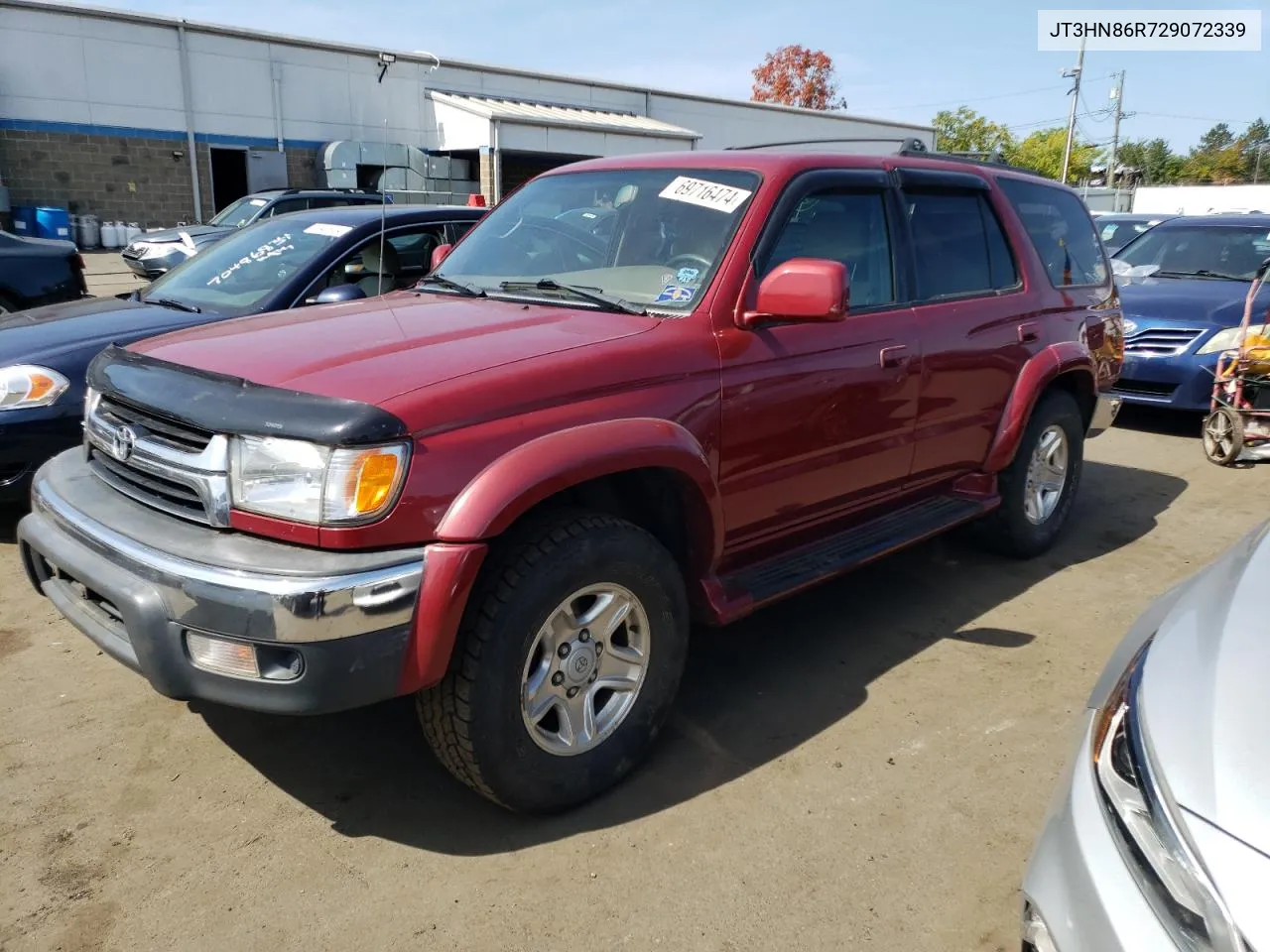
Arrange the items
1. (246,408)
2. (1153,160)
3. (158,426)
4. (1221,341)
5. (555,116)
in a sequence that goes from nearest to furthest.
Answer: (246,408) < (158,426) < (1221,341) < (555,116) < (1153,160)

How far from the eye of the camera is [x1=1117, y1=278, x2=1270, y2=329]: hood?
8055mm

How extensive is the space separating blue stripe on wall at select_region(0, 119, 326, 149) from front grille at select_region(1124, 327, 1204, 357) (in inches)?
A: 889

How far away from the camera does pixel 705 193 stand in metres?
3.50

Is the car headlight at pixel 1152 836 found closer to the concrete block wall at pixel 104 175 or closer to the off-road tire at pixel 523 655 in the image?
the off-road tire at pixel 523 655

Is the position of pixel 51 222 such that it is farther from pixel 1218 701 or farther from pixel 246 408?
pixel 1218 701

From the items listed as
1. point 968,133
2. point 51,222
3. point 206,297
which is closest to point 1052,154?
point 968,133

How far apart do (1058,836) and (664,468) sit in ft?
4.92

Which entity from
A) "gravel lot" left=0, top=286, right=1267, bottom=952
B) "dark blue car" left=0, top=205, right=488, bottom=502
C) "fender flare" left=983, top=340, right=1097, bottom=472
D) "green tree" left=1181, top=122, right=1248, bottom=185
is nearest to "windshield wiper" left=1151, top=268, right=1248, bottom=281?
"fender flare" left=983, top=340, right=1097, bottom=472

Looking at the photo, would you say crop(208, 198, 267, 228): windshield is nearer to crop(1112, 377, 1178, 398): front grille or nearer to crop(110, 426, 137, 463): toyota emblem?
crop(1112, 377, 1178, 398): front grille

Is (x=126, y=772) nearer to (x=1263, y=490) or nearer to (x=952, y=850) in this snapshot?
(x=952, y=850)

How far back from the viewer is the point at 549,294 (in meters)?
3.39

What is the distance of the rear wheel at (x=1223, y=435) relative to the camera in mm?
7137

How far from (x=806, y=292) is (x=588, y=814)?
5.60 ft

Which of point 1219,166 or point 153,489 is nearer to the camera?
point 153,489
